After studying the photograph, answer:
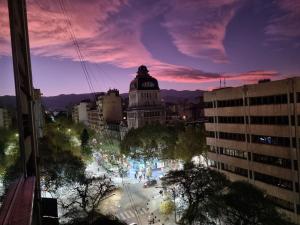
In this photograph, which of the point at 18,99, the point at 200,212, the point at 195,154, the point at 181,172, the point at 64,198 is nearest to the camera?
the point at 18,99

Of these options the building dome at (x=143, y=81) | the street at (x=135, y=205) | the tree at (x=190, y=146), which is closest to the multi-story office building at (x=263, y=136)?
the tree at (x=190, y=146)

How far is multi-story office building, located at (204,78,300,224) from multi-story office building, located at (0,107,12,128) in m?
28.0

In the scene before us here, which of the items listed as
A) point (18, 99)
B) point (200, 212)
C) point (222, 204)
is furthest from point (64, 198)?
point (18, 99)

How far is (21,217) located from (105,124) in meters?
121

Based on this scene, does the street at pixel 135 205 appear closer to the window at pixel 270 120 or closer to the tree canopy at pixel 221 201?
the tree canopy at pixel 221 201

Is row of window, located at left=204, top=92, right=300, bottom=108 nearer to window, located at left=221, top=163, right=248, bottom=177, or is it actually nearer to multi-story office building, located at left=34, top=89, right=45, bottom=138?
window, located at left=221, top=163, right=248, bottom=177

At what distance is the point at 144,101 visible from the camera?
109375mm

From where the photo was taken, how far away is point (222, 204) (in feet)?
71.7

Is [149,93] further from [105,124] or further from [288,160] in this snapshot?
[288,160]

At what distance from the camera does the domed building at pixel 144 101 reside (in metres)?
108

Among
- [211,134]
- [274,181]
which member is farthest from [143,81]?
[274,181]

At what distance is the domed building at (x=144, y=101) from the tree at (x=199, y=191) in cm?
7663

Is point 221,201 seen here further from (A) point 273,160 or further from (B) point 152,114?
(B) point 152,114

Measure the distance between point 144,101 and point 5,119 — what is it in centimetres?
10631
